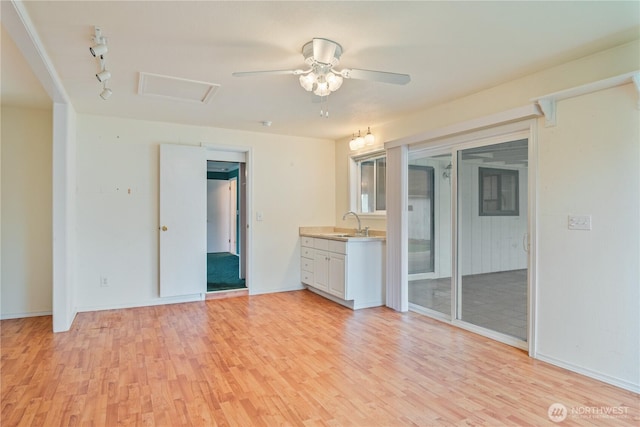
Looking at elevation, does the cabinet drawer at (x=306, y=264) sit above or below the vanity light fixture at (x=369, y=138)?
below

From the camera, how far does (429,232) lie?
4.31 metres

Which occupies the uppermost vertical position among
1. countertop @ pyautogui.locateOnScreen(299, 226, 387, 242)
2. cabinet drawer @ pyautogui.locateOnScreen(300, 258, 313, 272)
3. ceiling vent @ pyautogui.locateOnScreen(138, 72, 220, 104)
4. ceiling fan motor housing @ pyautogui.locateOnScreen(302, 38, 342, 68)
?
ceiling vent @ pyautogui.locateOnScreen(138, 72, 220, 104)

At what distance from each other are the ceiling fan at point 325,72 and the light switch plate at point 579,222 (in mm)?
1662

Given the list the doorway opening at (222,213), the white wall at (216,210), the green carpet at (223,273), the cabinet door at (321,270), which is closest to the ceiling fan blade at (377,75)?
the cabinet door at (321,270)

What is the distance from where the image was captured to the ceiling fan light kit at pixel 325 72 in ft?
7.86

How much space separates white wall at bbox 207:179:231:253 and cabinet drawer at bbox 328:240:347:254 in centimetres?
556

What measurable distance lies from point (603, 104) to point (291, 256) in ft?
13.8

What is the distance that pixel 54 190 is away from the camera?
142 inches

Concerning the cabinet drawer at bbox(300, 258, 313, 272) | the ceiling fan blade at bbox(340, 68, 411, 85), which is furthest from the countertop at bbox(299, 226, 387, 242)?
the ceiling fan blade at bbox(340, 68, 411, 85)

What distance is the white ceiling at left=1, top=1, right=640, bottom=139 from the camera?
2.09m

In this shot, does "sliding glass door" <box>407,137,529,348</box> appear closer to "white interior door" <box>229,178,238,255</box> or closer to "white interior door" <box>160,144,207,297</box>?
"white interior door" <box>160,144,207,297</box>

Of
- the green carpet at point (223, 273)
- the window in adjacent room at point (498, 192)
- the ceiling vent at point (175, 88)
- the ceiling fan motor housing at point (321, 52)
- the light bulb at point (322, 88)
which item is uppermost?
the ceiling vent at point (175, 88)

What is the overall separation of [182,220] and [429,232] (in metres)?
3.19

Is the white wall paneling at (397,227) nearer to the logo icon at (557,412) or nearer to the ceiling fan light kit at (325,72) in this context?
the ceiling fan light kit at (325,72)
